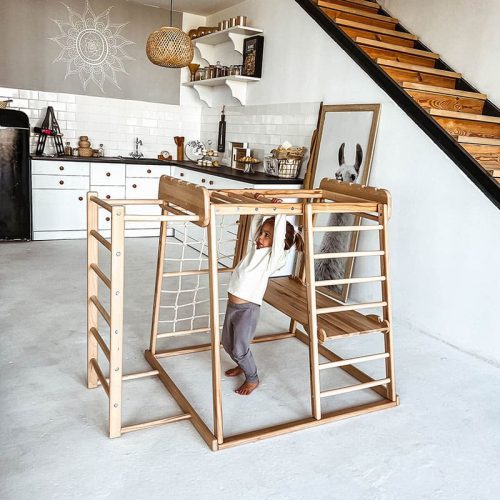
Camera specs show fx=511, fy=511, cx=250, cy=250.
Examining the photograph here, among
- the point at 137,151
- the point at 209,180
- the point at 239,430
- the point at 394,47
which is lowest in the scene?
the point at 239,430

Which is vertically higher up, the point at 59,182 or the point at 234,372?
the point at 59,182

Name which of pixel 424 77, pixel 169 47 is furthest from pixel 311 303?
pixel 169 47

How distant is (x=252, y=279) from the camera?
2346 mm

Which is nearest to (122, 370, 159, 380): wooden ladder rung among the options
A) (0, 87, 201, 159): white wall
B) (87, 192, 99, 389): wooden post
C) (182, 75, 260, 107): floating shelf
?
(87, 192, 99, 389): wooden post

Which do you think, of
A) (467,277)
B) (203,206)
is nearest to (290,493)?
(203,206)

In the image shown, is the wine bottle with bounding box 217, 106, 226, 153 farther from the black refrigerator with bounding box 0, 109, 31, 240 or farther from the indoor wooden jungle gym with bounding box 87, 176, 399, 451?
the indoor wooden jungle gym with bounding box 87, 176, 399, 451

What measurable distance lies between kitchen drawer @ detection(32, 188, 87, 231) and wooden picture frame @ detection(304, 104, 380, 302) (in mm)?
2694

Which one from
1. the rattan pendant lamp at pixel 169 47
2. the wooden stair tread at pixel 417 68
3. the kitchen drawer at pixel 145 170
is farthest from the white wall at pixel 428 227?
the kitchen drawer at pixel 145 170

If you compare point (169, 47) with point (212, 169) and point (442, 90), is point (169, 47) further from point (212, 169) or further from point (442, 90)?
point (442, 90)

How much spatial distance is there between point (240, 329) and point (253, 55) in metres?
3.73

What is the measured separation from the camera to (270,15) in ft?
16.7

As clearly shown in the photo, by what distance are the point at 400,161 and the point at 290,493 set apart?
2.59 meters

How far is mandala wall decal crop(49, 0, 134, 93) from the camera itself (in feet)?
19.0

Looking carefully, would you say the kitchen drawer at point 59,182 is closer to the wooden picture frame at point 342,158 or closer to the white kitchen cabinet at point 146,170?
the white kitchen cabinet at point 146,170
